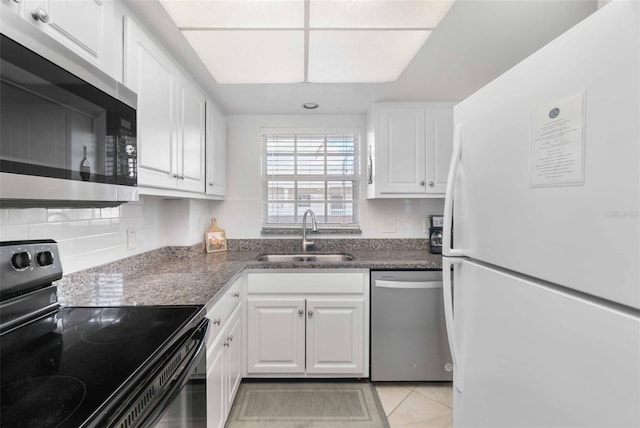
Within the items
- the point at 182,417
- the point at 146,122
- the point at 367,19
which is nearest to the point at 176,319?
the point at 182,417

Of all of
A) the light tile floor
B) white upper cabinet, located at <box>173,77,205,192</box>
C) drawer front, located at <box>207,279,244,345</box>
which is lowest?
the light tile floor

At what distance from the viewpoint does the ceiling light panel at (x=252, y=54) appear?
1.30 m

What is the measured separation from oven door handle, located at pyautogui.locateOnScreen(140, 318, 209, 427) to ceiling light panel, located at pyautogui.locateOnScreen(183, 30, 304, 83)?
4.13ft

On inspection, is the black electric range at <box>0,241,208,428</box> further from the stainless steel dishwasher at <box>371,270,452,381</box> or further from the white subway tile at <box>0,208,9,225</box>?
the stainless steel dishwasher at <box>371,270,452,381</box>

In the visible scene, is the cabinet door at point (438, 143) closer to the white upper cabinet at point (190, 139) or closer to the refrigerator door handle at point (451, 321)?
the refrigerator door handle at point (451, 321)

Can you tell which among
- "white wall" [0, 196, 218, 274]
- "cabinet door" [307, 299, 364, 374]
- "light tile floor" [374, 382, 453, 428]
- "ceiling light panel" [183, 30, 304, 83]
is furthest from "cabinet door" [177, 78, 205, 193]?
"light tile floor" [374, 382, 453, 428]

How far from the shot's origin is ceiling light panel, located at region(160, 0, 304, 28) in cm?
111

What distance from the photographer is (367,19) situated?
119 centimetres

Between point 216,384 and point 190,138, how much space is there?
1.39 metres

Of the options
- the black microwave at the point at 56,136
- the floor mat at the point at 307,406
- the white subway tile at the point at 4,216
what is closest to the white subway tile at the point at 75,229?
the white subway tile at the point at 4,216

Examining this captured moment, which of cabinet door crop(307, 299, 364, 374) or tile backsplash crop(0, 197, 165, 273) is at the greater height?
tile backsplash crop(0, 197, 165, 273)

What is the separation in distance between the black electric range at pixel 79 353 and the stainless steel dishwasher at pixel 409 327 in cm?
127

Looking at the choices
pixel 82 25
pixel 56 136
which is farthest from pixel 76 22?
pixel 56 136

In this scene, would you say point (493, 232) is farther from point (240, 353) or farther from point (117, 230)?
point (117, 230)
